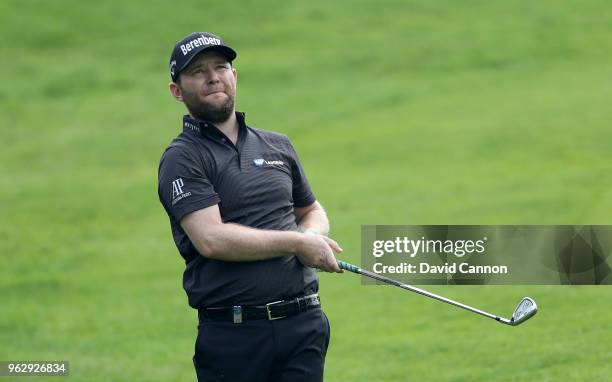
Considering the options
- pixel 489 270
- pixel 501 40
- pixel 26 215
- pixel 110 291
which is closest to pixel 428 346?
pixel 489 270

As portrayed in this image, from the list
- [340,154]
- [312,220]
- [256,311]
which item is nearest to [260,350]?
[256,311]

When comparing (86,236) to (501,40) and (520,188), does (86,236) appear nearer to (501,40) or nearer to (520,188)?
(520,188)

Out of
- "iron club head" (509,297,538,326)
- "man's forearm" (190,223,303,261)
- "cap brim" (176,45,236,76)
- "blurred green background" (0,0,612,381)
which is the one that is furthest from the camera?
"blurred green background" (0,0,612,381)

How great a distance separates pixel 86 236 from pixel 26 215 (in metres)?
2.15

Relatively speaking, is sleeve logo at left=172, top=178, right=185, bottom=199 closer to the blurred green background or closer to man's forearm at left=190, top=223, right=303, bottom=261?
man's forearm at left=190, top=223, right=303, bottom=261

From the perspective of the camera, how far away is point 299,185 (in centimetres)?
631

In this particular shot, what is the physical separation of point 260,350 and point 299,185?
105 cm

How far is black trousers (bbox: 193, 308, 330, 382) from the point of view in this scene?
18.8 feet

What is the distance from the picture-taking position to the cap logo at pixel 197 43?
5.83 m

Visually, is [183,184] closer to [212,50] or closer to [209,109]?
[209,109]

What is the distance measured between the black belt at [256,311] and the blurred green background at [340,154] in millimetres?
4437

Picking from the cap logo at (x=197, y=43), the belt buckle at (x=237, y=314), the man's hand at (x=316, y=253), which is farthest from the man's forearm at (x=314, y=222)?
the cap logo at (x=197, y=43)

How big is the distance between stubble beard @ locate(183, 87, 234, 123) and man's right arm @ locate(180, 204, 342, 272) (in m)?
0.53

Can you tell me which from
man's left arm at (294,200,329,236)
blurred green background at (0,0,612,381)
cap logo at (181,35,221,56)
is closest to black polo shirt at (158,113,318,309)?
man's left arm at (294,200,329,236)
